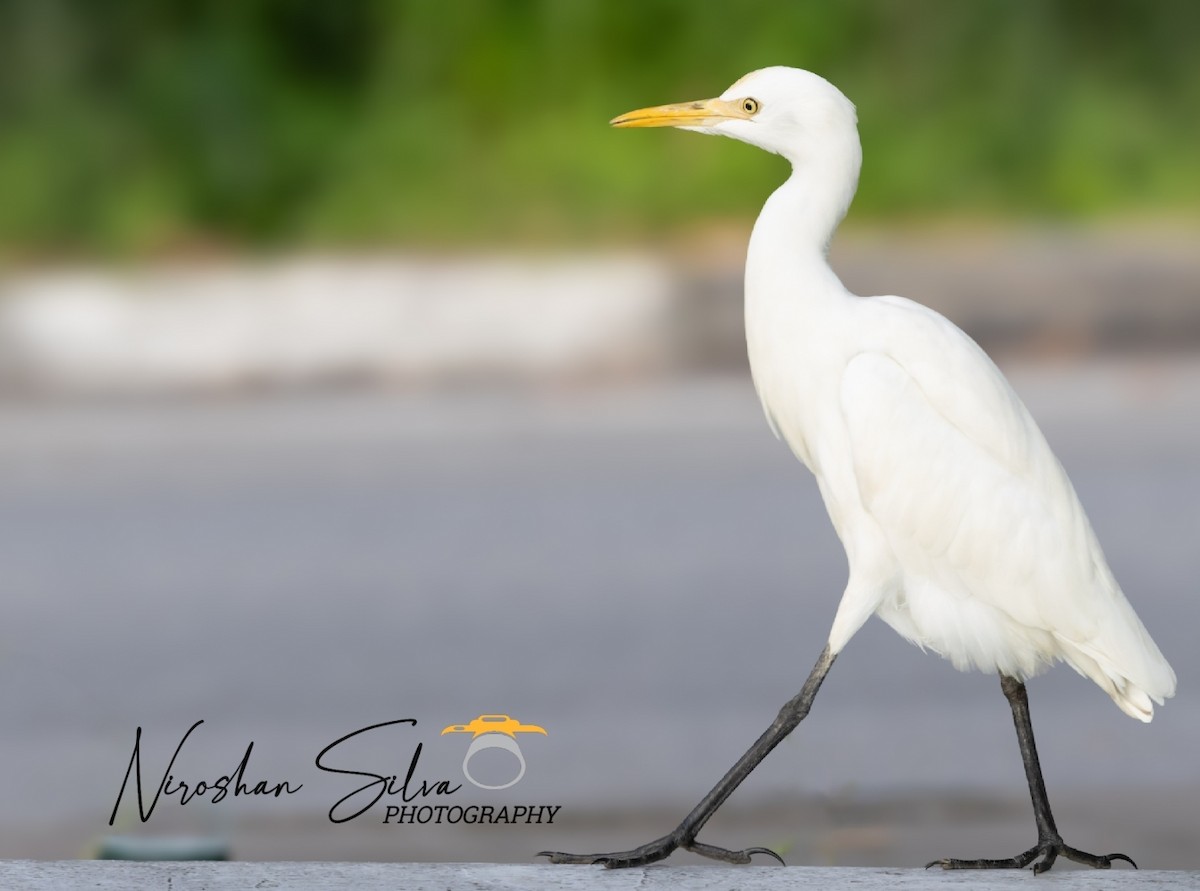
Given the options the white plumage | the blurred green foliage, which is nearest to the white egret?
the white plumage

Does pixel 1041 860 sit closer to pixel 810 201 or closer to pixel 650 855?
pixel 650 855

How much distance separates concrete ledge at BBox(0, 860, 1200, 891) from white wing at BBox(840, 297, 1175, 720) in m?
0.19

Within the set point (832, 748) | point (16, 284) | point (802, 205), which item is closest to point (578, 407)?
point (16, 284)

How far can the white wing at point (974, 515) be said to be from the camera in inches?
66.0

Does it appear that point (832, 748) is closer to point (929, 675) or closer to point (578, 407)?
point (929, 675)

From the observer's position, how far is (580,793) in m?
3.24

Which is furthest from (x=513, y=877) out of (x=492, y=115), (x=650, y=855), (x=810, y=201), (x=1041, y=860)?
(x=492, y=115)

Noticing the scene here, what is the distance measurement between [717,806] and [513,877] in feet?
0.71

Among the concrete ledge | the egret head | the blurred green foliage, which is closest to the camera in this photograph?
the concrete ledge

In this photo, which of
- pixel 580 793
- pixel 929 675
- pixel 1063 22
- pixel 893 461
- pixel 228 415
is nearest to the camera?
pixel 893 461

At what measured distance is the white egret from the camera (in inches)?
66.0

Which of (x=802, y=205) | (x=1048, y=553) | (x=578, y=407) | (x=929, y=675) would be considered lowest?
(x=1048, y=553)

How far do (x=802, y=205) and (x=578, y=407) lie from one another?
14.5 ft

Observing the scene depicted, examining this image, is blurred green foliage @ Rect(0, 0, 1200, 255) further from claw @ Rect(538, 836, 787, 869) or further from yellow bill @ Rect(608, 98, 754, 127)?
claw @ Rect(538, 836, 787, 869)
